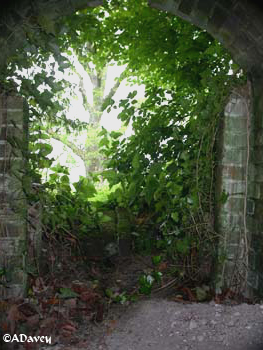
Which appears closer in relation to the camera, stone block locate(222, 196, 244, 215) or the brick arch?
the brick arch

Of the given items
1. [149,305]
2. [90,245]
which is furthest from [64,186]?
[149,305]

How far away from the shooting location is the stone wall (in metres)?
2.79

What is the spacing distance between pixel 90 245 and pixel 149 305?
1388mm

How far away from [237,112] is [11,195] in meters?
2.02

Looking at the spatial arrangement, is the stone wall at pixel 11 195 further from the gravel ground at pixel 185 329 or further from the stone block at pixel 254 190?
the stone block at pixel 254 190

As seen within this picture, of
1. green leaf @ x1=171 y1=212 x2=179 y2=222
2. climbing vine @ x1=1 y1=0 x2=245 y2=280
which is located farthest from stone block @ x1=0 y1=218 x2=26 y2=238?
green leaf @ x1=171 y1=212 x2=179 y2=222

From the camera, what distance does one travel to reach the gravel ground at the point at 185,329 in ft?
7.67

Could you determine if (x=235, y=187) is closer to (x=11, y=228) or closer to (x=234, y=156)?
(x=234, y=156)

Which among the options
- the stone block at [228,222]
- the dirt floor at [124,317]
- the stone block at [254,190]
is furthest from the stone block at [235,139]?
the dirt floor at [124,317]

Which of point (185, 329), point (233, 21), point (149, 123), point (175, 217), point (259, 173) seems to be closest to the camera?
point (185, 329)

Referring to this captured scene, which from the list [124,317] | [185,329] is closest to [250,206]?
[185,329]

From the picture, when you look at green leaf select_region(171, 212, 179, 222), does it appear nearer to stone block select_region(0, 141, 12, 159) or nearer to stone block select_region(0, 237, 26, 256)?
stone block select_region(0, 237, 26, 256)

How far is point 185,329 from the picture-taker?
2.52 meters

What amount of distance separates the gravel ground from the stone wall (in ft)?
2.65
